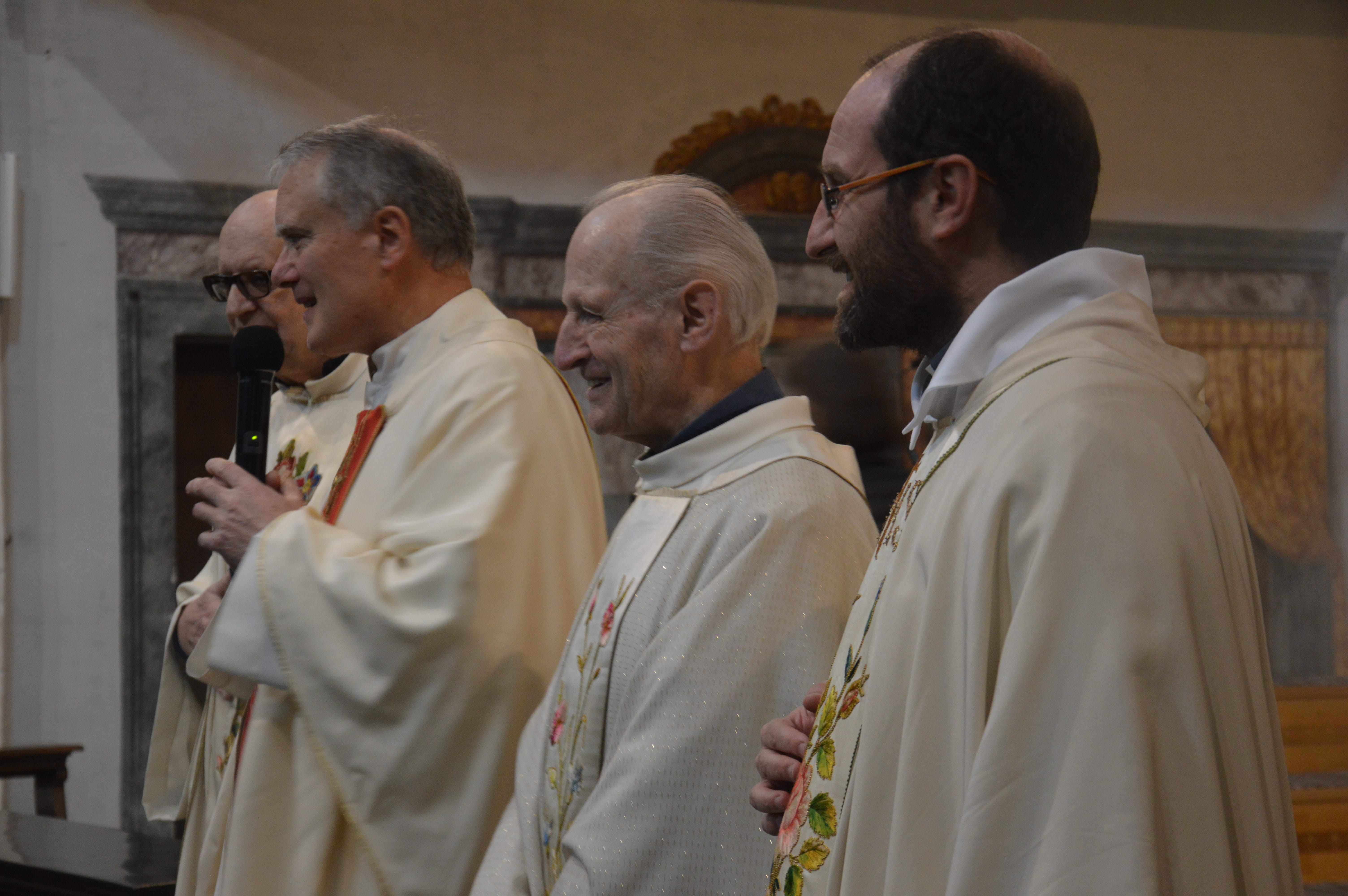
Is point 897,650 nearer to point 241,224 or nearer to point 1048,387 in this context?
point 1048,387

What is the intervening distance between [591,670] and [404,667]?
1.15ft

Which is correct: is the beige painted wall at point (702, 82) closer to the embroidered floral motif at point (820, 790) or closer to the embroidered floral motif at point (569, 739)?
the embroidered floral motif at point (569, 739)

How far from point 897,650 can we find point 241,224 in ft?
8.16

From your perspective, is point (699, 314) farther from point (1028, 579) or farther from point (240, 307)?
point (240, 307)

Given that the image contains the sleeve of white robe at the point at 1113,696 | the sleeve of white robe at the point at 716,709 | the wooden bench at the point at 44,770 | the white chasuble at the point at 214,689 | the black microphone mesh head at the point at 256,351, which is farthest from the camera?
the wooden bench at the point at 44,770

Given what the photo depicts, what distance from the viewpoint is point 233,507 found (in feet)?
7.83

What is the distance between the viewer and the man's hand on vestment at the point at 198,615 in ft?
8.84

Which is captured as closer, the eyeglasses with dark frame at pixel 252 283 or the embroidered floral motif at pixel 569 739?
the embroidered floral motif at pixel 569 739

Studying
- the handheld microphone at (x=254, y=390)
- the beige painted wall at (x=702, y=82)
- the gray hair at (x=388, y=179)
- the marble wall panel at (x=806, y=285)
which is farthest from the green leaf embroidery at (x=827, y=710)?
the marble wall panel at (x=806, y=285)

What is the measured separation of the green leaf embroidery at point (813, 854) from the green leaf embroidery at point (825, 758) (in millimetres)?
62

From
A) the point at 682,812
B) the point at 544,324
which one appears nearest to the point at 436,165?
the point at 682,812

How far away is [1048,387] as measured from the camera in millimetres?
1186

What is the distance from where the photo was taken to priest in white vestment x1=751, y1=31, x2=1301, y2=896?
3.47 feet

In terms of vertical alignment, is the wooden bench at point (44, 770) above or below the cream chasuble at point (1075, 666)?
below
